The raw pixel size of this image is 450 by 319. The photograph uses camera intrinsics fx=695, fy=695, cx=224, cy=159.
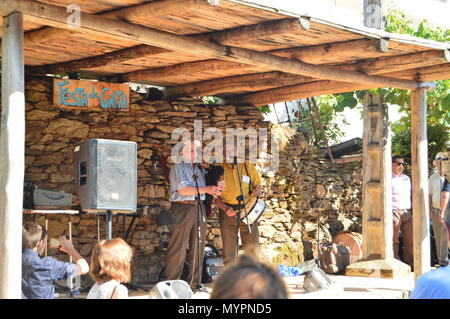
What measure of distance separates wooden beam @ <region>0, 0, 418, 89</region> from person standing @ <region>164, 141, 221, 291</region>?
3.37 feet

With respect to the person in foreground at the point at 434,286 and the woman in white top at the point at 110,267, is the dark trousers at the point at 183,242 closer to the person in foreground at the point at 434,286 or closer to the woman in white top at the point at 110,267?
the woman in white top at the point at 110,267

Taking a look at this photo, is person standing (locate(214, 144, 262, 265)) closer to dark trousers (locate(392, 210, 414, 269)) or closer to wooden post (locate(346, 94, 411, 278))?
wooden post (locate(346, 94, 411, 278))

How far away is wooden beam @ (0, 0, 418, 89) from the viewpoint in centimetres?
464

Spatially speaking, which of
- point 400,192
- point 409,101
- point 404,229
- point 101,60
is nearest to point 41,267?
point 101,60

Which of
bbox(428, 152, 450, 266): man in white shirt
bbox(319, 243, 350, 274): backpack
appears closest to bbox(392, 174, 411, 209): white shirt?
bbox(428, 152, 450, 266): man in white shirt

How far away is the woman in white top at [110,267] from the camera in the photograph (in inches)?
130

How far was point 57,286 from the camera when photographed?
6.70m

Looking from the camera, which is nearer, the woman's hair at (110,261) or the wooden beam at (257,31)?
the woman's hair at (110,261)

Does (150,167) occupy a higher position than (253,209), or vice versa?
(150,167)

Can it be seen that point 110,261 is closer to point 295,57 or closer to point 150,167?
point 295,57

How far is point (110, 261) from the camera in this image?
3.31 meters

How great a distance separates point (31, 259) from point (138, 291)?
250cm

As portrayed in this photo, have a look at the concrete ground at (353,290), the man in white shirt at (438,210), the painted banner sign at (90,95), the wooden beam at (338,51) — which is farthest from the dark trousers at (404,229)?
the painted banner sign at (90,95)

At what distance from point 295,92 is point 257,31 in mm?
2715
